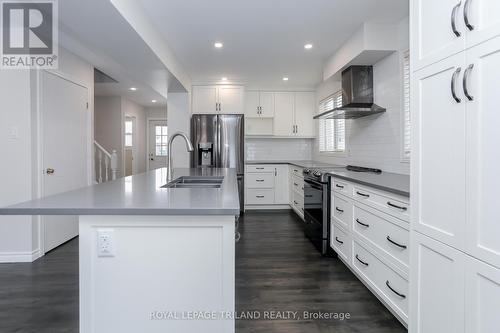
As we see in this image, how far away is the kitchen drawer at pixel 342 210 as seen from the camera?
9.50ft

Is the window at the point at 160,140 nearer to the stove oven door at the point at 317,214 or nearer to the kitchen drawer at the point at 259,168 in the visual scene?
the kitchen drawer at the point at 259,168

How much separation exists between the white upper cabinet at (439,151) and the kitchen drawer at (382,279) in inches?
24.9

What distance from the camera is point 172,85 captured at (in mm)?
4738

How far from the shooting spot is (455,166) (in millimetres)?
1288

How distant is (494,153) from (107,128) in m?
7.52

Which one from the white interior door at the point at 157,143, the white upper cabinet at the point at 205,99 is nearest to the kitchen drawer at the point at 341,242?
the white upper cabinet at the point at 205,99

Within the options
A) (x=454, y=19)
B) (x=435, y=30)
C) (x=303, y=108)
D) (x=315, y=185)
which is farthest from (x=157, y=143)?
(x=454, y=19)

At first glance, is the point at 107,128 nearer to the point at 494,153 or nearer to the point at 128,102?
the point at 128,102

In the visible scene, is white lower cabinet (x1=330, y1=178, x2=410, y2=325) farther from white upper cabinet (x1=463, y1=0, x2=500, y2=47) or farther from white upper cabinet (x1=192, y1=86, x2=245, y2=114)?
white upper cabinet (x1=192, y1=86, x2=245, y2=114)

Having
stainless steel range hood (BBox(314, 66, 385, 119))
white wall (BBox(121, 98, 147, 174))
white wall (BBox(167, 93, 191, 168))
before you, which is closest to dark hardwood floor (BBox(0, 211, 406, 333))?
stainless steel range hood (BBox(314, 66, 385, 119))

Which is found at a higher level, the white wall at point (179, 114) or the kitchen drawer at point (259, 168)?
the white wall at point (179, 114)

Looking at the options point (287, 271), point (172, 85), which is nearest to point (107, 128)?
point (172, 85)

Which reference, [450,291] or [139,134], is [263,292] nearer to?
[450,291]

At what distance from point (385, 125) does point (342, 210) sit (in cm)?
113
